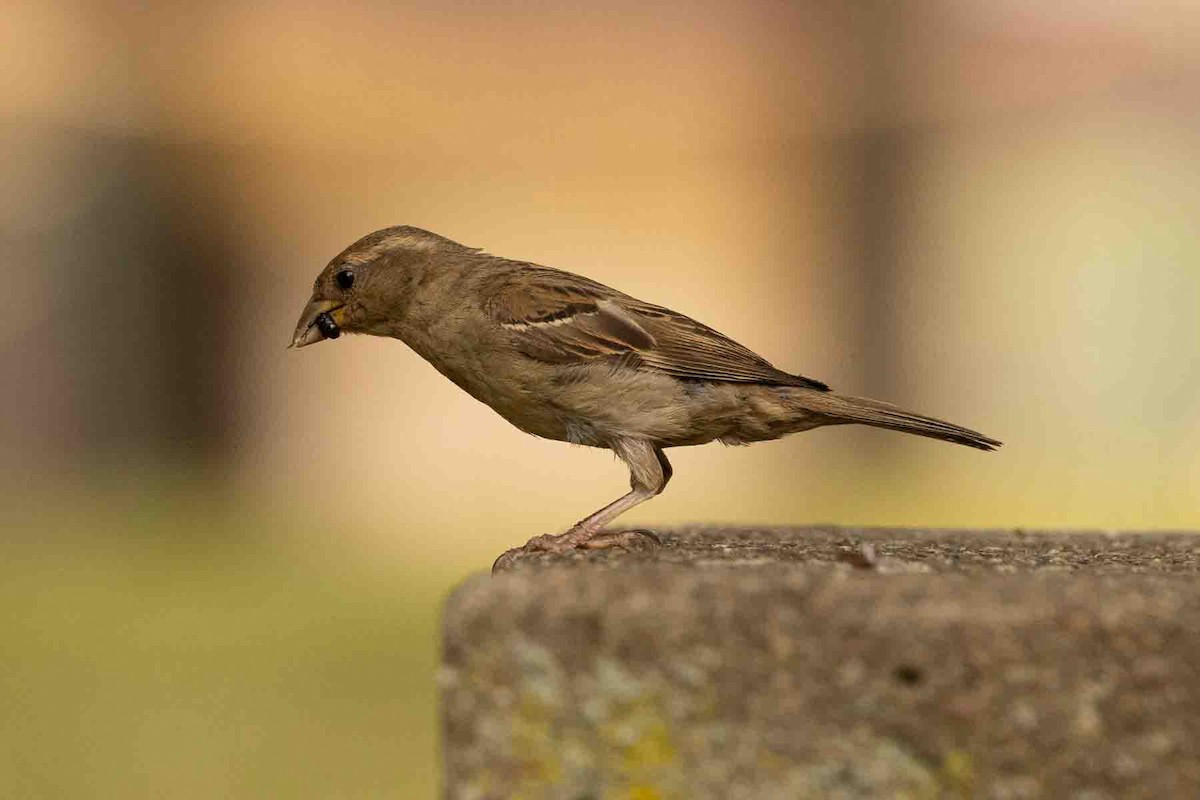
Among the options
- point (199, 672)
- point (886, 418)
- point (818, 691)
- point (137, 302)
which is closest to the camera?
point (818, 691)

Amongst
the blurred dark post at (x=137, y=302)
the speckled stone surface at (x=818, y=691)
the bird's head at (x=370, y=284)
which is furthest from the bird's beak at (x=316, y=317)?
the blurred dark post at (x=137, y=302)

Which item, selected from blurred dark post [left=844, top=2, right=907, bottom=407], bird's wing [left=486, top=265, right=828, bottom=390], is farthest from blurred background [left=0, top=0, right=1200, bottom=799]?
bird's wing [left=486, top=265, right=828, bottom=390]

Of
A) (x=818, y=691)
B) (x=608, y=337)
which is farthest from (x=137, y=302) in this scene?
(x=818, y=691)

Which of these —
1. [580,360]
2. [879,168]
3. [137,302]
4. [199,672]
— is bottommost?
[199,672]

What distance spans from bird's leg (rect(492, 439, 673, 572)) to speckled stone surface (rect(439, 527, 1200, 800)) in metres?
0.89

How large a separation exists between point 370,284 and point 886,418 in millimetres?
1447

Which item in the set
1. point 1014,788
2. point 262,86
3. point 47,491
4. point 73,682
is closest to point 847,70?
point 262,86

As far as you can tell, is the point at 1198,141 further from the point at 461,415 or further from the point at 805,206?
the point at 461,415

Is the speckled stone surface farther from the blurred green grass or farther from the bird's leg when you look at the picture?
the blurred green grass

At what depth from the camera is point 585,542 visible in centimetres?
370

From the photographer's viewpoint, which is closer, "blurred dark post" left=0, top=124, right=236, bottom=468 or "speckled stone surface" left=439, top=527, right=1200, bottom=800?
"speckled stone surface" left=439, top=527, right=1200, bottom=800

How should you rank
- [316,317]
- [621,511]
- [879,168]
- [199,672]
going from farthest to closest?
[879,168], [199,672], [316,317], [621,511]

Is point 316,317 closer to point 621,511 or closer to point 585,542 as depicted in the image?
point 621,511

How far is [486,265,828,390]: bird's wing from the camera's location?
440 centimetres
